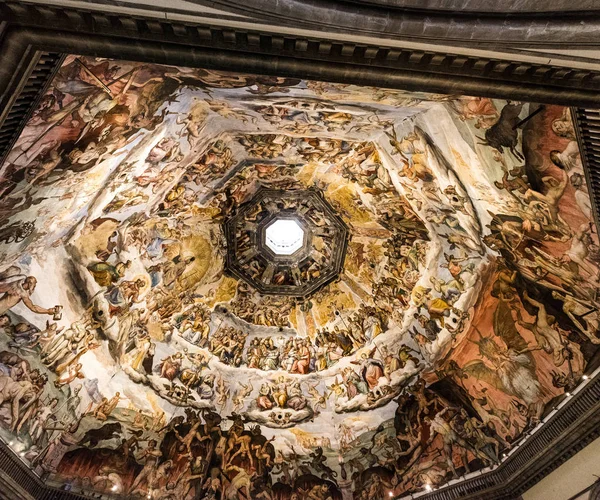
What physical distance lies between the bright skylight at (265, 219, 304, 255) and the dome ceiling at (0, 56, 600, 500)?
81 mm

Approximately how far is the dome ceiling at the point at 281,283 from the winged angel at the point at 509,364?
5 centimetres

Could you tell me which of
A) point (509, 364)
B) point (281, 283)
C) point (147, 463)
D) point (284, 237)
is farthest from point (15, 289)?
point (509, 364)

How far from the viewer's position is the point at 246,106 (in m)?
8.34

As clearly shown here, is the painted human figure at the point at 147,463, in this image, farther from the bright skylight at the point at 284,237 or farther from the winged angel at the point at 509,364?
the winged angel at the point at 509,364

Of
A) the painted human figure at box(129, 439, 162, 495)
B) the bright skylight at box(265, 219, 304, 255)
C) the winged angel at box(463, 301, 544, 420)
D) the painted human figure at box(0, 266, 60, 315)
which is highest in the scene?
the bright skylight at box(265, 219, 304, 255)

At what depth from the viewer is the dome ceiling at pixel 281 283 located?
280 inches

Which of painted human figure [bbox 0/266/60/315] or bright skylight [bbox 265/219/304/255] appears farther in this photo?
bright skylight [bbox 265/219/304/255]

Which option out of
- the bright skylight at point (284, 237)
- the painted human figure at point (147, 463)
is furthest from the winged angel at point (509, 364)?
the painted human figure at point (147, 463)

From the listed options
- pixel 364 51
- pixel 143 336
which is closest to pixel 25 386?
pixel 143 336

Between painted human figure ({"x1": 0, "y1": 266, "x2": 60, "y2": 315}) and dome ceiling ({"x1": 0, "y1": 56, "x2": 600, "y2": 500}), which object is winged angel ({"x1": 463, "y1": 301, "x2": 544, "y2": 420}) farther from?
painted human figure ({"x1": 0, "y1": 266, "x2": 60, "y2": 315})

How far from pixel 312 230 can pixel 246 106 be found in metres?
5.84

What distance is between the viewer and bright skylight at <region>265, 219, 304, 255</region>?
552 inches

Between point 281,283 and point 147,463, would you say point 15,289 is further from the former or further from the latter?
point 281,283

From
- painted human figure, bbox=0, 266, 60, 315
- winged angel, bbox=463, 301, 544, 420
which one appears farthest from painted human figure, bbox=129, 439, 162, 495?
winged angel, bbox=463, 301, 544, 420
